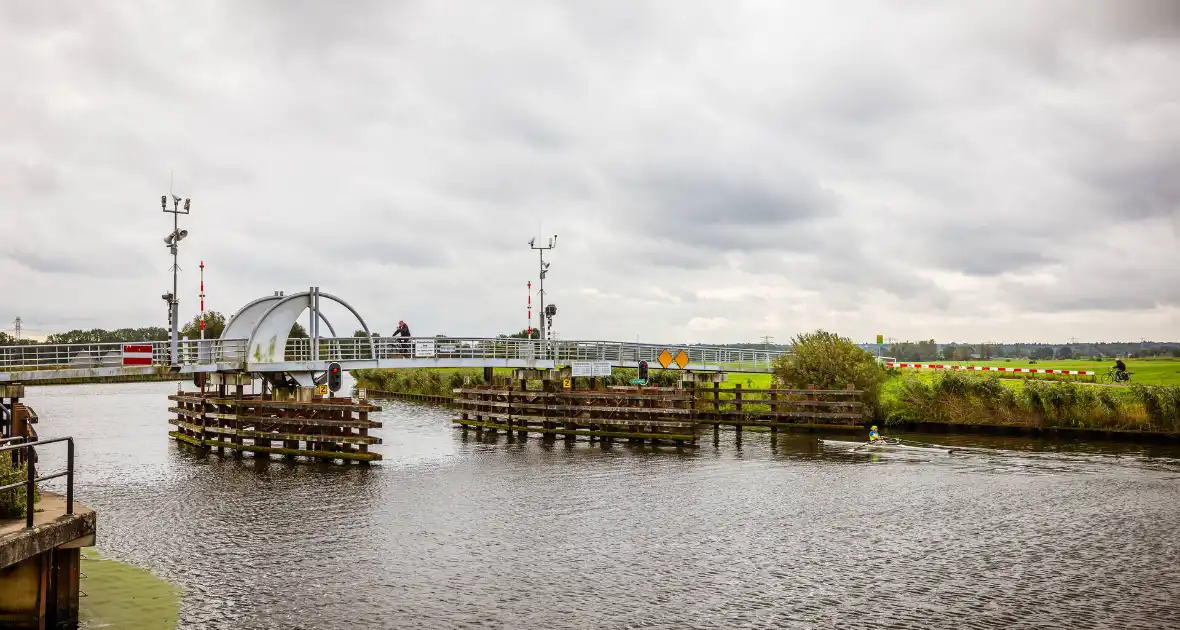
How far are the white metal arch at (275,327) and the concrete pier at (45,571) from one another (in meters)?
21.9

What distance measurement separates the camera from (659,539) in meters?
16.7

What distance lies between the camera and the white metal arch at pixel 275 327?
107 ft

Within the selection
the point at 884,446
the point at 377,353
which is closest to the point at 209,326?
the point at 377,353

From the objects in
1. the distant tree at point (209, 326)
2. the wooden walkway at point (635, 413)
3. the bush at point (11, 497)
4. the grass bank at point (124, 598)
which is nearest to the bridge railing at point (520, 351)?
the wooden walkway at point (635, 413)

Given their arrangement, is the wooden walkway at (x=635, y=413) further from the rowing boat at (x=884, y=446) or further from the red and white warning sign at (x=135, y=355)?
the red and white warning sign at (x=135, y=355)

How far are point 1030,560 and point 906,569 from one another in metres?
2.49

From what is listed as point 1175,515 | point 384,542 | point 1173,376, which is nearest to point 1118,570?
point 1175,515

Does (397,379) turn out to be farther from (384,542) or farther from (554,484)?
(384,542)

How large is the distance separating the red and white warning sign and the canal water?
11.5 feet

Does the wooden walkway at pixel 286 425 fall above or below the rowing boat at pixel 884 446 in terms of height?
above

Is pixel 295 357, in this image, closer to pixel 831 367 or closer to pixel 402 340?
pixel 402 340

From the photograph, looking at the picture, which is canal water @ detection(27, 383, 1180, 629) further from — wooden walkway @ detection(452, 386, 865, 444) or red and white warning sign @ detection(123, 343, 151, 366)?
wooden walkway @ detection(452, 386, 865, 444)

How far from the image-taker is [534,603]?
1249 cm

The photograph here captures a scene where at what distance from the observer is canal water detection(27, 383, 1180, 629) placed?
12219 mm
